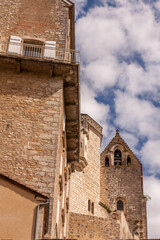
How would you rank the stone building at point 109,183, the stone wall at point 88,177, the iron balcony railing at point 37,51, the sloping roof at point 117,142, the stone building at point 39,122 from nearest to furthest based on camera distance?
1. the stone building at point 39,122
2. the iron balcony railing at point 37,51
3. the stone wall at point 88,177
4. the stone building at point 109,183
5. the sloping roof at point 117,142

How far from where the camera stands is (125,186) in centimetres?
3659

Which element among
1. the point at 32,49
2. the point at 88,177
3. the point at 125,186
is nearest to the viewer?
the point at 32,49

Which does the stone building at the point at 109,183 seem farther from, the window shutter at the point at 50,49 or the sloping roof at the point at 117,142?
the window shutter at the point at 50,49

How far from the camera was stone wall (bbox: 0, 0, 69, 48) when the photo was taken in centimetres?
1719

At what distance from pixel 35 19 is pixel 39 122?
5.81 m

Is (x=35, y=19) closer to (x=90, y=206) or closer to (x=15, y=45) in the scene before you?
(x=15, y=45)

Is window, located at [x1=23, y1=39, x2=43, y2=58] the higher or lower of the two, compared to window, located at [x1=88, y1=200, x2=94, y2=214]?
higher

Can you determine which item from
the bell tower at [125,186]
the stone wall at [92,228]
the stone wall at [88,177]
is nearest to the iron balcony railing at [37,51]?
the stone wall at [92,228]

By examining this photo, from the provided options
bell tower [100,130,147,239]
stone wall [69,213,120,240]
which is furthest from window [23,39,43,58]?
bell tower [100,130,147,239]

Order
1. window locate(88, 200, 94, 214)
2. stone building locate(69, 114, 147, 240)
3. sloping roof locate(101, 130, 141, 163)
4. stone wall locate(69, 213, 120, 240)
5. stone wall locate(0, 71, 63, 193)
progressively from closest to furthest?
stone wall locate(0, 71, 63, 193)
stone wall locate(69, 213, 120, 240)
stone building locate(69, 114, 147, 240)
window locate(88, 200, 94, 214)
sloping roof locate(101, 130, 141, 163)

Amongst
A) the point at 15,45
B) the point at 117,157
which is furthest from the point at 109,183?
the point at 15,45

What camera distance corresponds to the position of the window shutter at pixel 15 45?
1622cm

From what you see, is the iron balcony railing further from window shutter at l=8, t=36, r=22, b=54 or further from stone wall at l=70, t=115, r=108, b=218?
stone wall at l=70, t=115, r=108, b=218

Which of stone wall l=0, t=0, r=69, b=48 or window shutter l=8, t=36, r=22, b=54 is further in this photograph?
stone wall l=0, t=0, r=69, b=48
